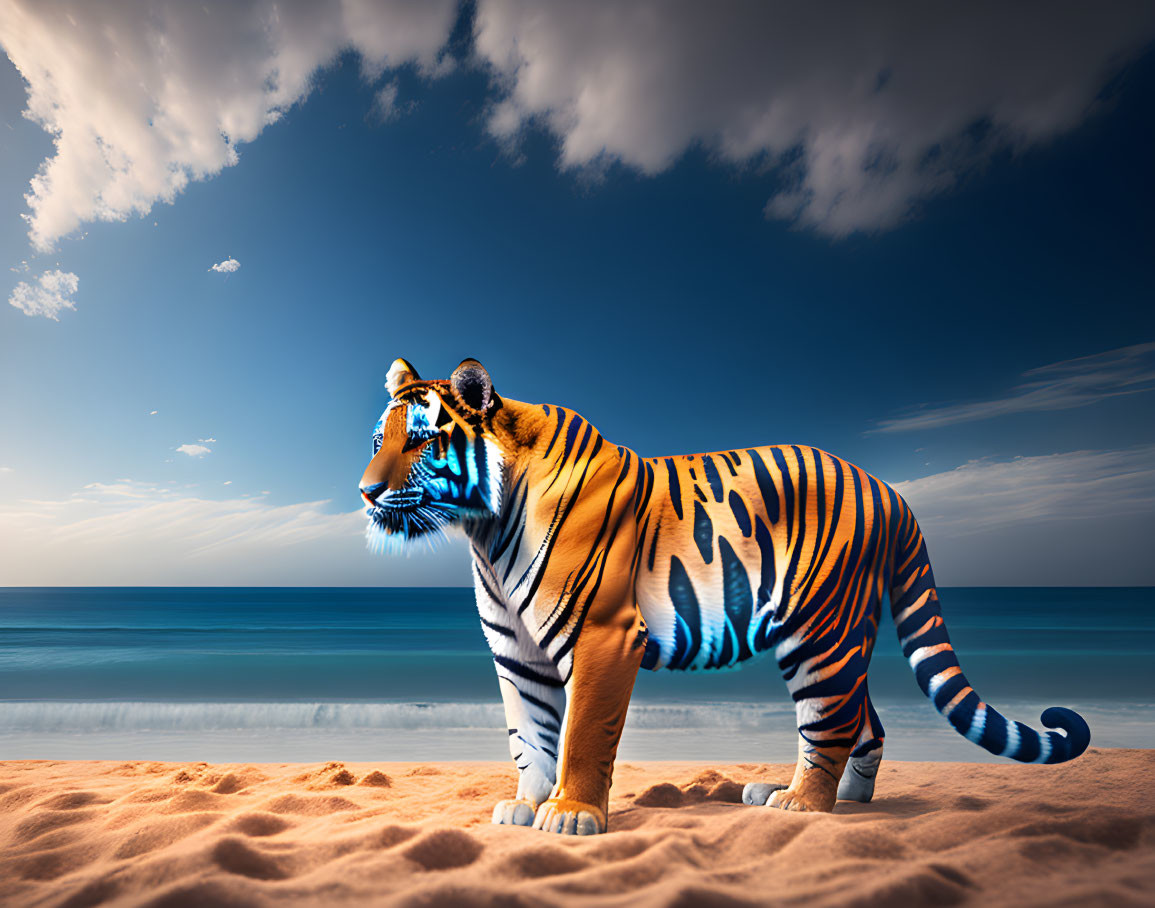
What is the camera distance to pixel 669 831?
2258 mm

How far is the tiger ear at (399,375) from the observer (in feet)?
9.14

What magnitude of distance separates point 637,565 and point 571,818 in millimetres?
962

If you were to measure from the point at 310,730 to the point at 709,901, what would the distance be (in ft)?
20.4

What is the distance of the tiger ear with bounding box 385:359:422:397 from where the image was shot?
279 centimetres

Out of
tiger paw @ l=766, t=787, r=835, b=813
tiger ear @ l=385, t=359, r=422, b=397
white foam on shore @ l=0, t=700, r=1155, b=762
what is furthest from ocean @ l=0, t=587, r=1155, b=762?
tiger ear @ l=385, t=359, r=422, b=397

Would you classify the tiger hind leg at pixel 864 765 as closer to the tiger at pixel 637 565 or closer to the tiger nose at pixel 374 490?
the tiger at pixel 637 565

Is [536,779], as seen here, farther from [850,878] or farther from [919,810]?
[919,810]

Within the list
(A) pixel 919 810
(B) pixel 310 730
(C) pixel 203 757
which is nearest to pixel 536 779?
(A) pixel 919 810

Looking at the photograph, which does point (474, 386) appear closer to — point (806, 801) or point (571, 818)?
point (571, 818)

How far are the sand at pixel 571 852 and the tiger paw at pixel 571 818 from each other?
76 mm

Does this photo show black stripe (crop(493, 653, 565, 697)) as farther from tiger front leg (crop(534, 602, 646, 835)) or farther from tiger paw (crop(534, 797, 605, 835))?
tiger paw (crop(534, 797, 605, 835))

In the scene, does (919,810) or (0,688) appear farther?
(0,688)

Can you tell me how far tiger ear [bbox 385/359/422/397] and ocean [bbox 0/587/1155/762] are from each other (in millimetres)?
1852

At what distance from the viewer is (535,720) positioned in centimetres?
279
